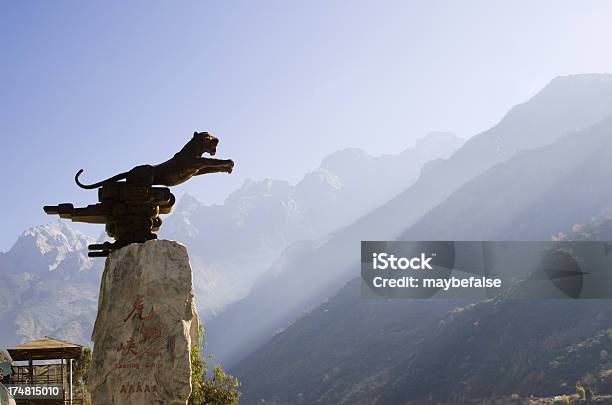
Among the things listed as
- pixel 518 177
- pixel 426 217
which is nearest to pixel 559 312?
pixel 518 177

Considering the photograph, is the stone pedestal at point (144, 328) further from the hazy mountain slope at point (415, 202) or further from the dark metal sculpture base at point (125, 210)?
the hazy mountain slope at point (415, 202)

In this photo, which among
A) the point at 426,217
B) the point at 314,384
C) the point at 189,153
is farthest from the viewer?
the point at 426,217

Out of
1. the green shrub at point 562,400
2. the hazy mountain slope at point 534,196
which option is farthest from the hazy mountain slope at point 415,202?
the green shrub at point 562,400

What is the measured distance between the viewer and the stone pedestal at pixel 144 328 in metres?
8.20

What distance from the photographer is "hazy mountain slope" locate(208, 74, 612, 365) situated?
148375mm

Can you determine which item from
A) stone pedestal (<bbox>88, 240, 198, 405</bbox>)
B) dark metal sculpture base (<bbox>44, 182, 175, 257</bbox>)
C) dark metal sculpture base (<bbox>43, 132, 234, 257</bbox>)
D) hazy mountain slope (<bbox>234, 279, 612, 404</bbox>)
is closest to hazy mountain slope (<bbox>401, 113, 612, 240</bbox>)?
hazy mountain slope (<bbox>234, 279, 612, 404</bbox>)

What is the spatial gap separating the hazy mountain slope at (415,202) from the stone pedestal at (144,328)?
13159cm

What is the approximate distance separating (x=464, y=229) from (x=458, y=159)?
6596 centimetres

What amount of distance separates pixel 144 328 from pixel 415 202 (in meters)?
159

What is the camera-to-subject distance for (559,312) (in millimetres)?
56719

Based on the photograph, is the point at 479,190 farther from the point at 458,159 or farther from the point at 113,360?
the point at 113,360

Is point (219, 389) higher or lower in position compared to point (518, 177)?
lower

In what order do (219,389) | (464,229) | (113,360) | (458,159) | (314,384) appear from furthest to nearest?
(458,159), (464,229), (314,384), (219,389), (113,360)

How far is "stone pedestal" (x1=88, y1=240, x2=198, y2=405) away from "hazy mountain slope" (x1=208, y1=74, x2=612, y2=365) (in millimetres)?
131595
